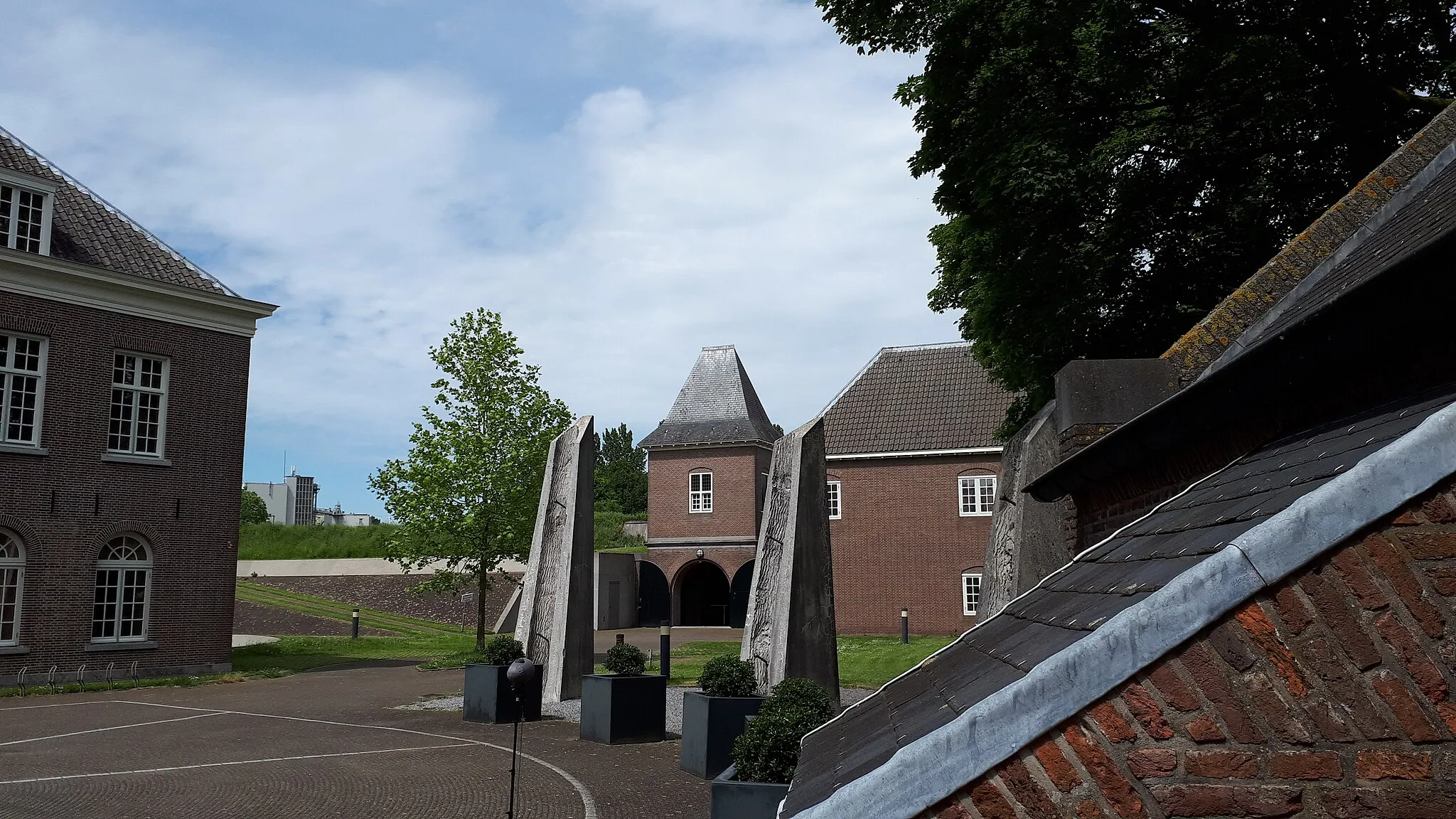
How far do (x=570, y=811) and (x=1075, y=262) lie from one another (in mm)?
9768

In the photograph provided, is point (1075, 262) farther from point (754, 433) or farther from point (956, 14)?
point (754, 433)

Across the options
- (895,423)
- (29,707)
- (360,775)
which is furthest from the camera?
(895,423)

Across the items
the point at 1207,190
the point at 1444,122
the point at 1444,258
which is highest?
the point at 1207,190

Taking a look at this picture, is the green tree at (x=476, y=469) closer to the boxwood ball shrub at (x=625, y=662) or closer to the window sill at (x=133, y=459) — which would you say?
the window sill at (x=133, y=459)

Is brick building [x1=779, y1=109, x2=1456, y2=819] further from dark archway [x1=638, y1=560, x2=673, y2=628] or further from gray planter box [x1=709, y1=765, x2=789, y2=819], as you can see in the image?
dark archway [x1=638, y1=560, x2=673, y2=628]

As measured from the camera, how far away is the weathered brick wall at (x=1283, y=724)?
7.03 ft

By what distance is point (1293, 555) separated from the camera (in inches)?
85.2

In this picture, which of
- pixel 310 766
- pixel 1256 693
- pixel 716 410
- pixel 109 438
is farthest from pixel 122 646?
pixel 716 410

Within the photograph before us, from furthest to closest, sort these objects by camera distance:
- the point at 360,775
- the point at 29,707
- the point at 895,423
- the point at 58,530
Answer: the point at 895,423 < the point at 58,530 < the point at 29,707 < the point at 360,775

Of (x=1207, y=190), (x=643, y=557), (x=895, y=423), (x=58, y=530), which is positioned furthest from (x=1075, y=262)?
(x=643, y=557)

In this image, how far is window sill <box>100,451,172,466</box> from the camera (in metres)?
20.8

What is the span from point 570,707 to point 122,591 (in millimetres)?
11363

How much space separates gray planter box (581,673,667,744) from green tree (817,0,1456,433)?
720cm

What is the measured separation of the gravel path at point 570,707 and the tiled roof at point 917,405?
60.7ft
